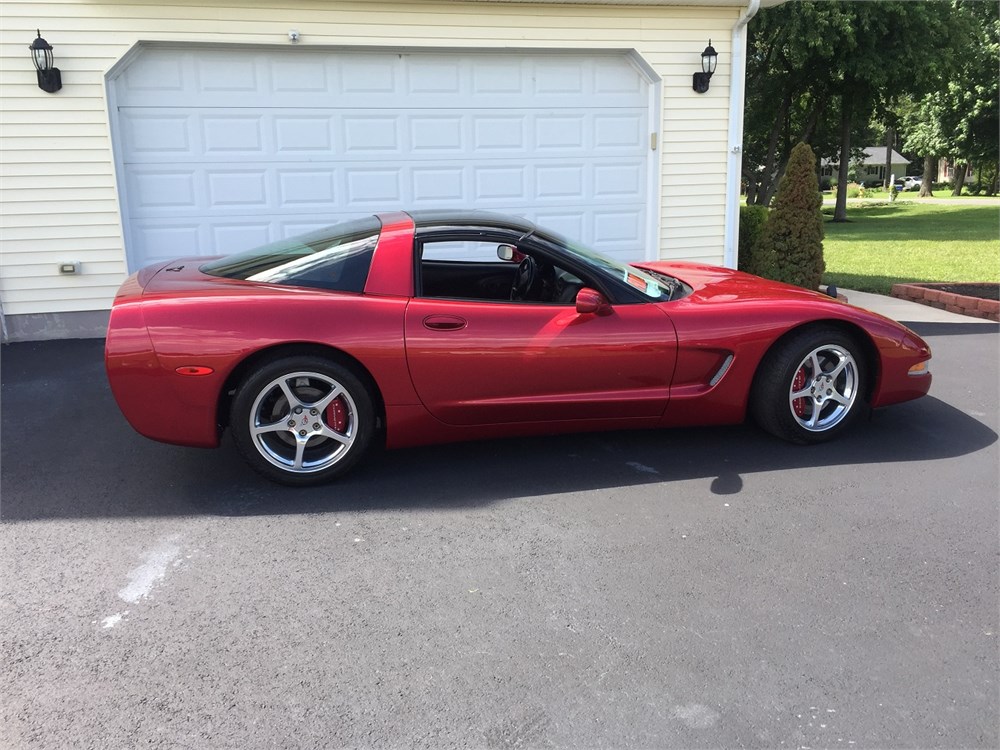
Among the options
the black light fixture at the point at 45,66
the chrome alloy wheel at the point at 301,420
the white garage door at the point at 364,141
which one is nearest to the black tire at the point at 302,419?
the chrome alloy wheel at the point at 301,420

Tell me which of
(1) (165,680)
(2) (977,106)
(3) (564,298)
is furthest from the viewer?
(2) (977,106)

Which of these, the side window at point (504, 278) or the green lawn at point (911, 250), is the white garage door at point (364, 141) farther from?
the green lawn at point (911, 250)

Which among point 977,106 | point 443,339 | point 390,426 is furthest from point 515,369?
point 977,106

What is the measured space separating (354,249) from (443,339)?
2.22 ft

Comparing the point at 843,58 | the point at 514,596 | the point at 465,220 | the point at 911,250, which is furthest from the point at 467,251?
the point at 843,58

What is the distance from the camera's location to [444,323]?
4.00m

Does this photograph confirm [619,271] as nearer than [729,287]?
Yes

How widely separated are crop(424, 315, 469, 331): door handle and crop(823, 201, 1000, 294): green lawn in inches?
312

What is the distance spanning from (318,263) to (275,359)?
57 cm

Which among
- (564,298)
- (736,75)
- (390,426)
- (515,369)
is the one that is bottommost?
(390,426)

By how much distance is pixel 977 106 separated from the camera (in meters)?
37.7

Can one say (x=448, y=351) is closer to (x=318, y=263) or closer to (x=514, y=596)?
(x=318, y=263)

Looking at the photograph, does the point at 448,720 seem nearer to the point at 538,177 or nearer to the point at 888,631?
the point at 888,631

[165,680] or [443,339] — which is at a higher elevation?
[443,339]
